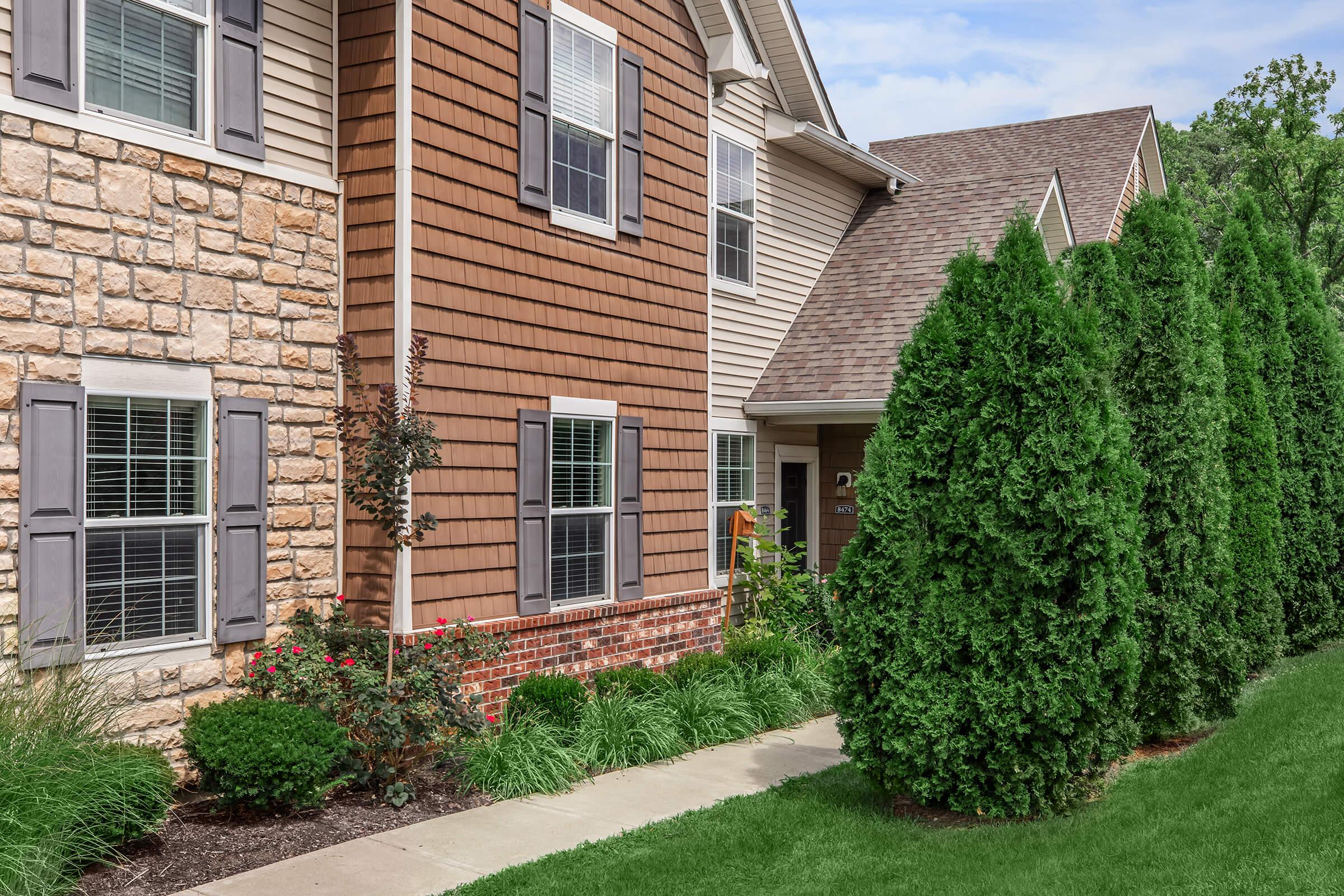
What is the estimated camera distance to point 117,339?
6500 mm

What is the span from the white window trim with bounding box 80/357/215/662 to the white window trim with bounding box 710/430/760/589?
6.00 m

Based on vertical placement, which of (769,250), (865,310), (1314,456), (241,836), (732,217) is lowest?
(241,836)

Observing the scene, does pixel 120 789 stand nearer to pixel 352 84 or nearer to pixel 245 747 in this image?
pixel 245 747

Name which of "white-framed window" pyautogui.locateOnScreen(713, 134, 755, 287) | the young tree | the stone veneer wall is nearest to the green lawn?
the young tree

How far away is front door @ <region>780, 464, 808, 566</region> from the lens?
45.8 ft

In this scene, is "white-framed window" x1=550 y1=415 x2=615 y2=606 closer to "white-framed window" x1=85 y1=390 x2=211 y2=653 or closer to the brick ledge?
the brick ledge

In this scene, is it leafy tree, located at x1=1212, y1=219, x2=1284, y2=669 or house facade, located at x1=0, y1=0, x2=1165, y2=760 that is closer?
house facade, located at x1=0, y1=0, x2=1165, y2=760

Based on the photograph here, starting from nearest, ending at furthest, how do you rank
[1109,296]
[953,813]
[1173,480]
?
1. [953,813]
2. [1109,296]
3. [1173,480]

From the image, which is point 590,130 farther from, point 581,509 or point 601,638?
point 601,638

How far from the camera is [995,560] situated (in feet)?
21.9

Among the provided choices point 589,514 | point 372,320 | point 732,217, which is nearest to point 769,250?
point 732,217

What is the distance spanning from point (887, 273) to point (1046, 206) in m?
2.60

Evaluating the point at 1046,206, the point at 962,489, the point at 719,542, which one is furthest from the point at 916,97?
the point at 962,489

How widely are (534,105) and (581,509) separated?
11.2ft
